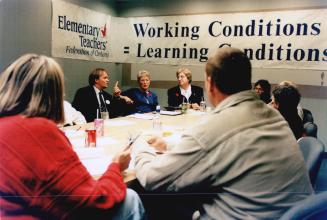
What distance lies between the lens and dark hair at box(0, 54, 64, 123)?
3.35 ft

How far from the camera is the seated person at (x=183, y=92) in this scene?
→ 456cm

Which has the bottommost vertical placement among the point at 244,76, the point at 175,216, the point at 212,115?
the point at 175,216

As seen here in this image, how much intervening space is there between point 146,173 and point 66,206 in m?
0.33

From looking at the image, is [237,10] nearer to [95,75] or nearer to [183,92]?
[183,92]

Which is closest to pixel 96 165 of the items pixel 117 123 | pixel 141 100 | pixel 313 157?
pixel 313 157

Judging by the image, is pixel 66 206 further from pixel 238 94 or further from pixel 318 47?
pixel 318 47

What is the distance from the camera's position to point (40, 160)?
94cm

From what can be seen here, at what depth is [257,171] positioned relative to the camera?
3.60 feet

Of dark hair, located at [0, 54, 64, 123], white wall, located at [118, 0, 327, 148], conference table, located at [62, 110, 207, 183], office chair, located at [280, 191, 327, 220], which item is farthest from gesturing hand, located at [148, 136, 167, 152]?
white wall, located at [118, 0, 327, 148]

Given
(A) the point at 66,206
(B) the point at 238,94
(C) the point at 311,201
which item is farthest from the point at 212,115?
(A) the point at 66,206

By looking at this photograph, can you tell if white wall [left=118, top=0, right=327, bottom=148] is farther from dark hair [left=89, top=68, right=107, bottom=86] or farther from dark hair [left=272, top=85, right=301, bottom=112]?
dark hair [left=272, top=85, right=301, bottom=112]

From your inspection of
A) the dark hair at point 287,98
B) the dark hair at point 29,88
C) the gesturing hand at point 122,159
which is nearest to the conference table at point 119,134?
the gesturing hand at point 122,159

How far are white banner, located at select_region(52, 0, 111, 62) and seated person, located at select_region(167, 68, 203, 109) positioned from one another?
1.50 m

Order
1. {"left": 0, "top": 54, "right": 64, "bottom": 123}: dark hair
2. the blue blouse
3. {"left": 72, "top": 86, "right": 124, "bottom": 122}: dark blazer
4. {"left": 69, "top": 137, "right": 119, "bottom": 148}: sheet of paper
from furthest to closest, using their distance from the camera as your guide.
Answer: the blue blouse < {"left": 72, "top": 86, "right": 124, "bottom": 122}: dark blazer < {"left": 69, "top": 137, "right": 119, "bottom": 148}: sheet of paper < {"left": 0, "top": 54, "right": 64, "bottom": 123}: dark hair
